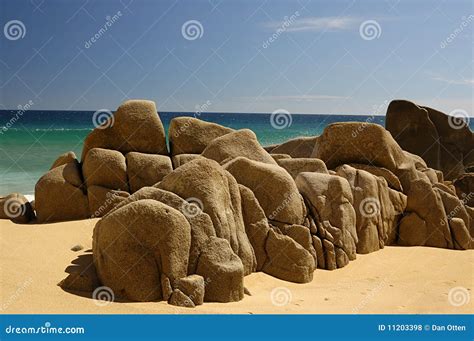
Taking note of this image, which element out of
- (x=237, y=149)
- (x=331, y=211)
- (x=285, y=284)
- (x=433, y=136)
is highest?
(x=433, y=136)

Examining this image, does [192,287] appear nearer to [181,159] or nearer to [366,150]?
[181,159]

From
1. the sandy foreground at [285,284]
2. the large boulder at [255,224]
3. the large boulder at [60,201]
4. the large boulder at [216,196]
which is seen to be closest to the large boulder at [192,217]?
the large boulder at [216,196]

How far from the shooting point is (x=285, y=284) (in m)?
7.91

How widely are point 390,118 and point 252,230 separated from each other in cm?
1436

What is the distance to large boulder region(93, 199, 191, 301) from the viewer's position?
6.55 m

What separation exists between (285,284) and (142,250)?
238 centimetres

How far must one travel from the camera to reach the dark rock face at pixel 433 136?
20.4 m

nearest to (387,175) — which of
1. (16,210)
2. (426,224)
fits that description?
(426,224)

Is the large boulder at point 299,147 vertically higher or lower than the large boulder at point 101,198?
higher

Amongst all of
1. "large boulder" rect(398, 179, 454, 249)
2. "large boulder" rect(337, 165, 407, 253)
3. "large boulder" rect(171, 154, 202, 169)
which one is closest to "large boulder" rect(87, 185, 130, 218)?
"large boulder" rect(171, 154, 202, 169)

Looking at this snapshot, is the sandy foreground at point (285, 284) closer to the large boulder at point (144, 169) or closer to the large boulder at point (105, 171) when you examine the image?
the large boulder at point (105, 171)

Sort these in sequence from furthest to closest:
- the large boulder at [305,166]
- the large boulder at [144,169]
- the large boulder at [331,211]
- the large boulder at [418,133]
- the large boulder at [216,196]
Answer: the large boulder at [418,133] → the large boulder at [144,169] → the large boulder at [305,166] → the large boulder at [331,211] → the large boulder at [216,196]

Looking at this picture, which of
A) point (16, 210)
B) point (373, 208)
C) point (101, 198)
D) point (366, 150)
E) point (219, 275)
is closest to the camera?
point (219, 275)

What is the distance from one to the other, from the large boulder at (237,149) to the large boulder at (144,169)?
1430mm
